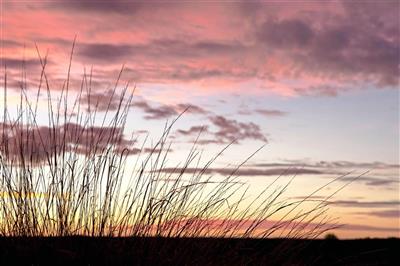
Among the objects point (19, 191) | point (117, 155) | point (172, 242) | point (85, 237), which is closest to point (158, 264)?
point (172, 242)

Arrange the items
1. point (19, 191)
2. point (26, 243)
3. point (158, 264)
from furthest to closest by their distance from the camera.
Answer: point (19, 191), point (26, 243), point (158, 264)

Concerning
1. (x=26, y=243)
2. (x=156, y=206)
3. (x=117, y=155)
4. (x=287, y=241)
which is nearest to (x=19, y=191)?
(x=26, y=243)

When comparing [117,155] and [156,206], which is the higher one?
[117,155]

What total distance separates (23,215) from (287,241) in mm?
1708

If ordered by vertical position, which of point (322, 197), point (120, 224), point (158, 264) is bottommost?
point (158, 264)

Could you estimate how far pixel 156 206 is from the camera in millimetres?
3625

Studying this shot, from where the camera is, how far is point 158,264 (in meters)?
3.35

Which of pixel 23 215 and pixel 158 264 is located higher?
pixel 23 215

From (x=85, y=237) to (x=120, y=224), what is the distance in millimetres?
232

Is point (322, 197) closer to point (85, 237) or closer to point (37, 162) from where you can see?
point (85, 237)

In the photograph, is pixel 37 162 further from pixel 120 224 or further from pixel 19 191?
pixel 120 224

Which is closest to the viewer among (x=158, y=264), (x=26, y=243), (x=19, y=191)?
(x=158, y=264)

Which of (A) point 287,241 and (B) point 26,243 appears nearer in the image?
(B) point 26,243

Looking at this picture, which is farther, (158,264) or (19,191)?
(19,191)
